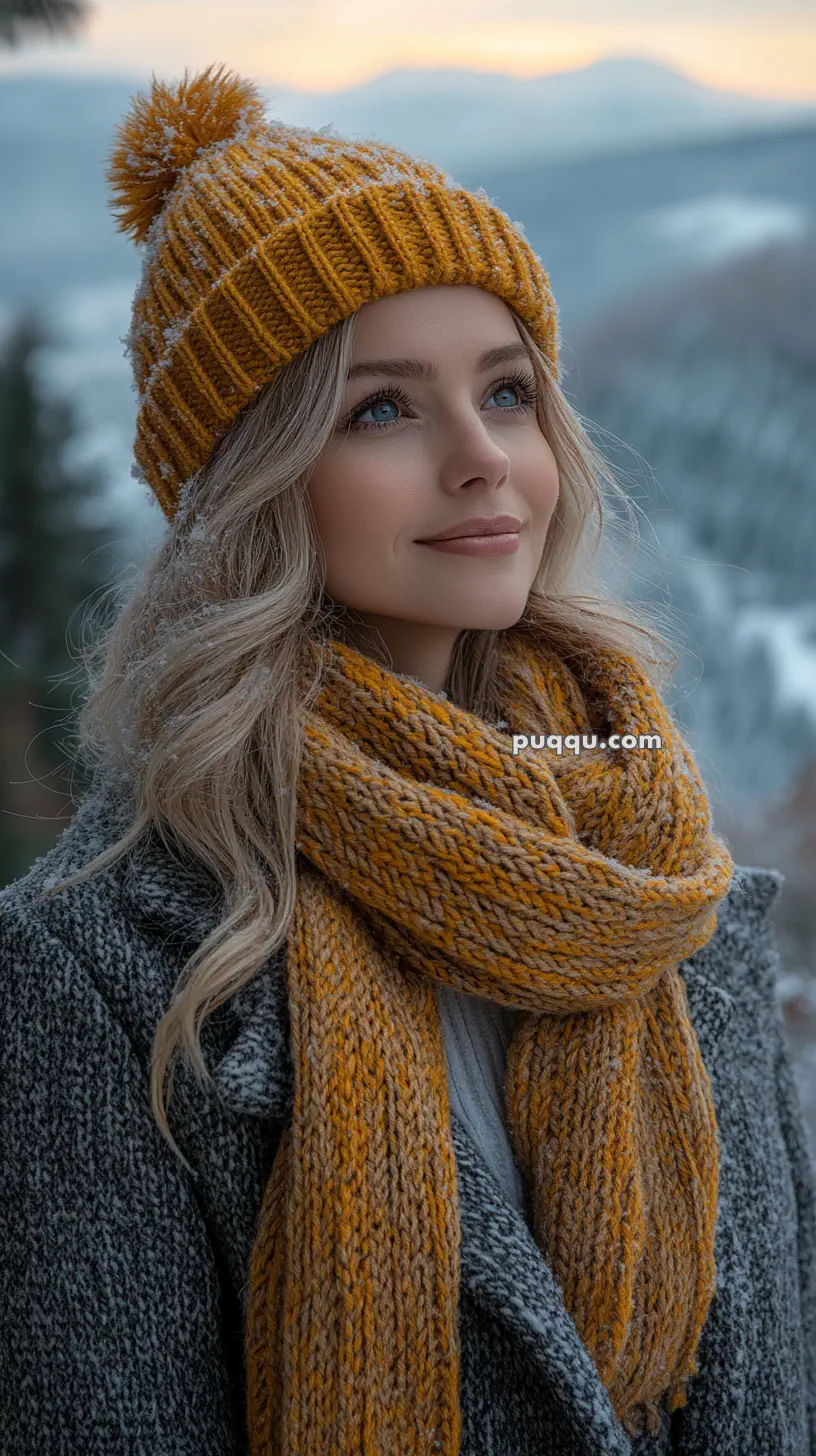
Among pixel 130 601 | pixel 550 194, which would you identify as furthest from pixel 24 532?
pixel 130 601

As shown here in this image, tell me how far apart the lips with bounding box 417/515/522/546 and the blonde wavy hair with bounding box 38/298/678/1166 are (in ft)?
0.47

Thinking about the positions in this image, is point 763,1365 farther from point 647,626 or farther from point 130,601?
point 130,601

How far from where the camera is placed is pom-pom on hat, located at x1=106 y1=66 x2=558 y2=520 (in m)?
1.27

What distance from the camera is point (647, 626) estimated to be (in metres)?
1.69

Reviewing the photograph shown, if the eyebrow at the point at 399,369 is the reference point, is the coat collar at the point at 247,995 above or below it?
below

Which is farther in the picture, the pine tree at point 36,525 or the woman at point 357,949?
the pine tree at point 36,525

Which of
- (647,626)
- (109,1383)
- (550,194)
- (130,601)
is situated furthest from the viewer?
(550,194)

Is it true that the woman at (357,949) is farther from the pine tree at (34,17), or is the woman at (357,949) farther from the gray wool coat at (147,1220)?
the pine tree at (34,17)

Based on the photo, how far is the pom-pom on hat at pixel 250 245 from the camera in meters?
1.27

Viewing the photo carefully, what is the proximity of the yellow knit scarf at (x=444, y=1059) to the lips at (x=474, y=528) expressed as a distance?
6.4 inches

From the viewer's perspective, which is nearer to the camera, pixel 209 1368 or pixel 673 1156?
pixel 209 1368

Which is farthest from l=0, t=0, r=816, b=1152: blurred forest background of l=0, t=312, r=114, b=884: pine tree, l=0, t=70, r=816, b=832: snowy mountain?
l=0, t=312, r=114, b=884: pine tree

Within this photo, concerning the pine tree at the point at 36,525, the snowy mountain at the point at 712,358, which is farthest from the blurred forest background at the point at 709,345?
the pine tree at the point at 36,525

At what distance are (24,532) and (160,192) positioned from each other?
18.4 feet
